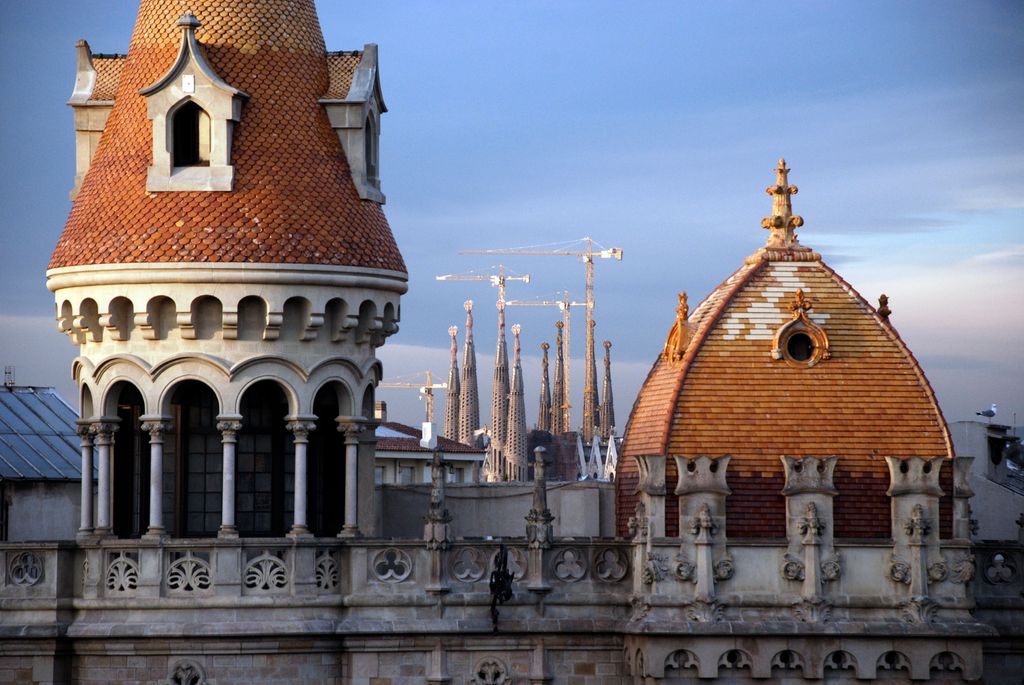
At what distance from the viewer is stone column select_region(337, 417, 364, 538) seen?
51531 mm

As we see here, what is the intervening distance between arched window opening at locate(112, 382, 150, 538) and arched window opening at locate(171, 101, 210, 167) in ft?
16.5

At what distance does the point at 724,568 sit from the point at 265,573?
8.91 metres

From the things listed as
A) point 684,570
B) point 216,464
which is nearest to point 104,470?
point 216,464

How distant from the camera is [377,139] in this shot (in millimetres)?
54500

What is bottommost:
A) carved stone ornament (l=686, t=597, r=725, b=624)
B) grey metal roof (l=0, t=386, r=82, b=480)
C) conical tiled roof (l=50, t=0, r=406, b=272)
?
carved stone ornament (l=686, t=597, r=725, b=624)

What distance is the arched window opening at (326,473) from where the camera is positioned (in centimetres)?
5297

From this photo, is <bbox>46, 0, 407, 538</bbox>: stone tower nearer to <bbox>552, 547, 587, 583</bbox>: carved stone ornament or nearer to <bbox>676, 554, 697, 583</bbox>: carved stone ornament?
<bbox>552, 547, 587, 583</bbox>: carved stone ornament

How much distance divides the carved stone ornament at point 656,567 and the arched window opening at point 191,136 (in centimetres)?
1199

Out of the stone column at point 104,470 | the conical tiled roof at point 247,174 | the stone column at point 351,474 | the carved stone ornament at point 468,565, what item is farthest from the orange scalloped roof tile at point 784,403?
the stone column at point 104,470

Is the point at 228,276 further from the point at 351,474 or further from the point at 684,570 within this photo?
the point at 684,570

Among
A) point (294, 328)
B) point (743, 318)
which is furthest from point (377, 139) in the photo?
point (743, 318)

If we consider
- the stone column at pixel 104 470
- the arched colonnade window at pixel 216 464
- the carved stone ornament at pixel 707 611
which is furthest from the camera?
the arched colonnade window at pixel 216 464

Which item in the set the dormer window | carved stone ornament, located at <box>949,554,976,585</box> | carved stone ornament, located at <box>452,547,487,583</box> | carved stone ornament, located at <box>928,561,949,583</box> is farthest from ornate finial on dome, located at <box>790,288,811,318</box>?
the dormer window

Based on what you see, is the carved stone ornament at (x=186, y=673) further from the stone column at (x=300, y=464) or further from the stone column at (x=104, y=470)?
the stone column at (x=104, y=470)
